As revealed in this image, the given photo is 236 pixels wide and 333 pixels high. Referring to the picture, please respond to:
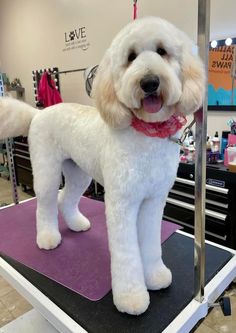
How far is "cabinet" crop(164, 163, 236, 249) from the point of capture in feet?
5.44

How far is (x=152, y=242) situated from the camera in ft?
2.80

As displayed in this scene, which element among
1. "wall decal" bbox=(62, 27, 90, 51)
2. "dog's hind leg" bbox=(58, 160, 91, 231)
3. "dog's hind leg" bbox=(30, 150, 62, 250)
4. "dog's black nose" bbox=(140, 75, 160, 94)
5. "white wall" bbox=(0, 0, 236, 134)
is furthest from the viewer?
"wall decal" bbox=(62, 27, 90, 51)

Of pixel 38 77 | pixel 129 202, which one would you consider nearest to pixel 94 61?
pixel 38 77

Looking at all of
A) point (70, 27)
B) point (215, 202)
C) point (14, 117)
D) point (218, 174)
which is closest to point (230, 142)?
point (218, 174)

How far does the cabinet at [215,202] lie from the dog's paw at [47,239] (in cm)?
97

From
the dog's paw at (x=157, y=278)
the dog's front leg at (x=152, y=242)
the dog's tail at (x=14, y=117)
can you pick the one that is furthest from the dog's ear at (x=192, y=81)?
the dog's tail at (x=14, y=117)

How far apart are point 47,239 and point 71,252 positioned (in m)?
0.11

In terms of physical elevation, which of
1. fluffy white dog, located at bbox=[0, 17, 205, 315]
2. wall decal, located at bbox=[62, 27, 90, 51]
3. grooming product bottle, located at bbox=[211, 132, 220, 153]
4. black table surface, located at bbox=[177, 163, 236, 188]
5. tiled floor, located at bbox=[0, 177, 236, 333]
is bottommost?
tiled floor, located at bbox=[0, 177, 236, 333]

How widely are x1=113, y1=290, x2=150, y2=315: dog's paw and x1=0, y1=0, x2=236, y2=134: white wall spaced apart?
155 cm

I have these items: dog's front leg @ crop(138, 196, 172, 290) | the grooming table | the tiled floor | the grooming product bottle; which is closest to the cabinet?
the grooming product bottle

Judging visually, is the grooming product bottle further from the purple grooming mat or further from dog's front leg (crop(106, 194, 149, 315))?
dog's front leg (crop(106, 194, 149, 315))

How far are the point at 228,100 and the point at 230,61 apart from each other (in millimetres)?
242

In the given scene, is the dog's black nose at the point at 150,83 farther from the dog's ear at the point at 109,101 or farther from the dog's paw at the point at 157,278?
the dog's paw at the point at 157,278

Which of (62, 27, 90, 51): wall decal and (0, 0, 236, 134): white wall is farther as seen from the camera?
(62, 27, 90, 51): wall decal
